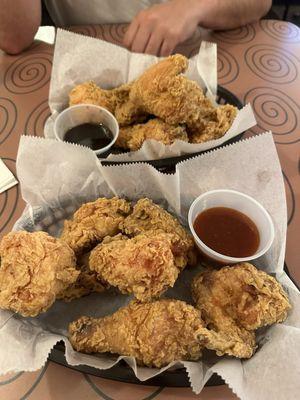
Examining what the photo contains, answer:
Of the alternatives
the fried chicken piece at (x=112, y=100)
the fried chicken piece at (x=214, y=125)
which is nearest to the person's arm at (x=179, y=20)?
the fried chicken piece at (x=112, y=100)

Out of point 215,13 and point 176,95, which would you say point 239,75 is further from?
point 176,95

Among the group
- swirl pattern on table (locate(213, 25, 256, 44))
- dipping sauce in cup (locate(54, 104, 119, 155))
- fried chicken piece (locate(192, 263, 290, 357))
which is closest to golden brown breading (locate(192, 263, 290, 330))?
fried chicken piece (locate(192, 263, 290, 357))

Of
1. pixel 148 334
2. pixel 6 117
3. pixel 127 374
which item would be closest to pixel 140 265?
pixel 148 334

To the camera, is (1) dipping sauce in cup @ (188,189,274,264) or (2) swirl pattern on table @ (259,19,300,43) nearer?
(1) dipping sauce in cup @ (188,189,274,264)

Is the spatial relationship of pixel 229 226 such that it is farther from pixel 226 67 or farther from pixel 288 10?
pixel 288 10

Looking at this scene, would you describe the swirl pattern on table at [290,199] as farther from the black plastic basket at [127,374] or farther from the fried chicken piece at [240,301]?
the black plastic basket at [127,374]

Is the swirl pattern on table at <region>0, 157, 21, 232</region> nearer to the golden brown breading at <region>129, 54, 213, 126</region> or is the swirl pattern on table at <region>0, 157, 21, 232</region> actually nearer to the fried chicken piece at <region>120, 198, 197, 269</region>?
the fried chicken piece at <region>120, 198, 197, 269</region>
